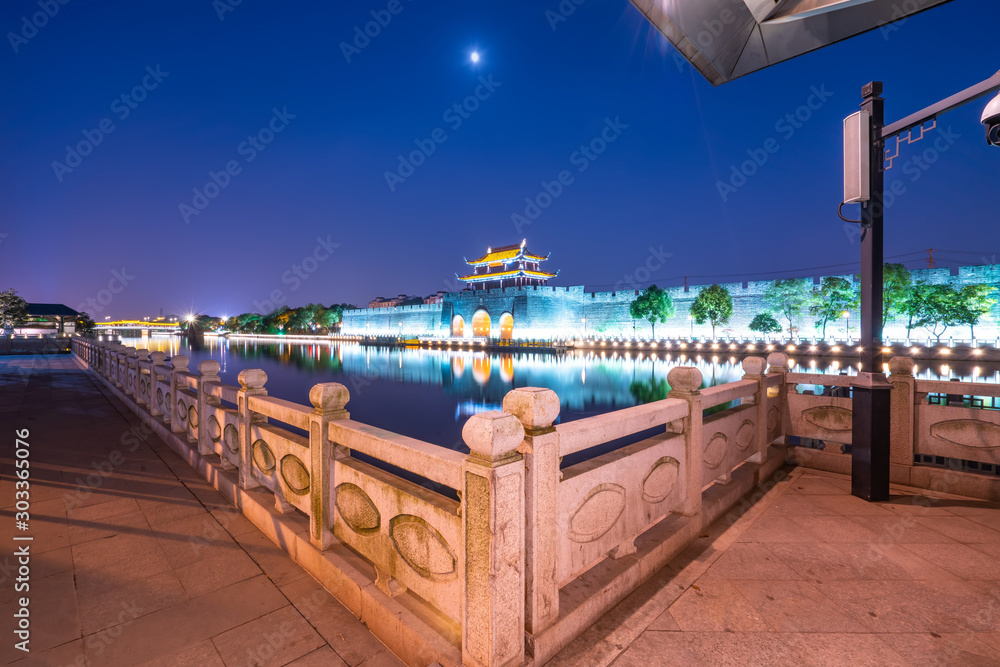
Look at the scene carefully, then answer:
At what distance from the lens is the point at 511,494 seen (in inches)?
67.7

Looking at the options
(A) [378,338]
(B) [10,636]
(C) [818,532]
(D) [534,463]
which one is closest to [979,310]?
(C) [818,532]

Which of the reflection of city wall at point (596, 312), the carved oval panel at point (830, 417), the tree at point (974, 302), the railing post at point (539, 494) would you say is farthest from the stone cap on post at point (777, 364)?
the reflection of city wall at point (596, 312)

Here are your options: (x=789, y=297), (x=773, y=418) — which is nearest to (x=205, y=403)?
(x=773, y=418)

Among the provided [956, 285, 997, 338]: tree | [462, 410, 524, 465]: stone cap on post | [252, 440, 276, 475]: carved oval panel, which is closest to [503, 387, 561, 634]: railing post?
[462, 410, 524, 465]: stone cap on post

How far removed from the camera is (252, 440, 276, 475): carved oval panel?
132 inches

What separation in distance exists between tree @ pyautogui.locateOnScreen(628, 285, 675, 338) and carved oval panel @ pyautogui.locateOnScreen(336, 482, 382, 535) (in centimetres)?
4398

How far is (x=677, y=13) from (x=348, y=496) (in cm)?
500

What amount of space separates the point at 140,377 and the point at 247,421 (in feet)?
17.8

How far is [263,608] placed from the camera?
2447mm

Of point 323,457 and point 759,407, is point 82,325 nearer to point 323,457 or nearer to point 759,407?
point 323,457

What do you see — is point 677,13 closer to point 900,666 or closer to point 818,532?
point 818,532

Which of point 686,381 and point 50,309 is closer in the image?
point 686,381

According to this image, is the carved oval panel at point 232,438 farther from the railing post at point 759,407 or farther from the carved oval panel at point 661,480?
the railing post at point 759,407

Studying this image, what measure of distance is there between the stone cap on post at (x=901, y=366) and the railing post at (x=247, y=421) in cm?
586
